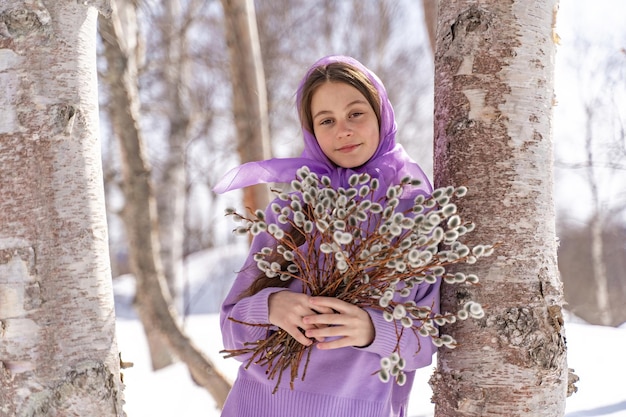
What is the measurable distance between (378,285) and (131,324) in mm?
9429

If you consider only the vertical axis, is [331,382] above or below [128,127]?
below

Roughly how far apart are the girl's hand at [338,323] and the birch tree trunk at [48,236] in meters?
0.48

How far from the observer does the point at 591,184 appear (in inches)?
222

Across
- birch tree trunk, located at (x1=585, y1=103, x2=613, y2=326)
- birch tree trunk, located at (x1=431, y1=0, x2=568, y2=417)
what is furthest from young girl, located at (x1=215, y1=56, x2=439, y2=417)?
birch tree trunk, located at (x1=585, y1=103, x2=613, y2=326)

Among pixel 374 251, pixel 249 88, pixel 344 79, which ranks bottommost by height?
pixel 374 251

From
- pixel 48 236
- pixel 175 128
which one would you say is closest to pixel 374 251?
pixel 48 236

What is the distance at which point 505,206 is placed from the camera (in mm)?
1541

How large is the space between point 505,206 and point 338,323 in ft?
1.60

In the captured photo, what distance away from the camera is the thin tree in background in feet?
12.3

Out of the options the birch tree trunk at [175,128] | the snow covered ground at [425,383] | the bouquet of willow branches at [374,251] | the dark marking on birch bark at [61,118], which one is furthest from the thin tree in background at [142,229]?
the birch tree trunk at [175,128]

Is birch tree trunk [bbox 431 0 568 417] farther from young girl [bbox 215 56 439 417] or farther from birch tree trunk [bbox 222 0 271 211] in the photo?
birch tree trunk [bbox 222 0 271 211]

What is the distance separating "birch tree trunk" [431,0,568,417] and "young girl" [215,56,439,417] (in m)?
0.13

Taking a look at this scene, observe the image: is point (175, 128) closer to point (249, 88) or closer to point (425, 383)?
point (249, 88)

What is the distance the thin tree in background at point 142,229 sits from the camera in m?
3.73
